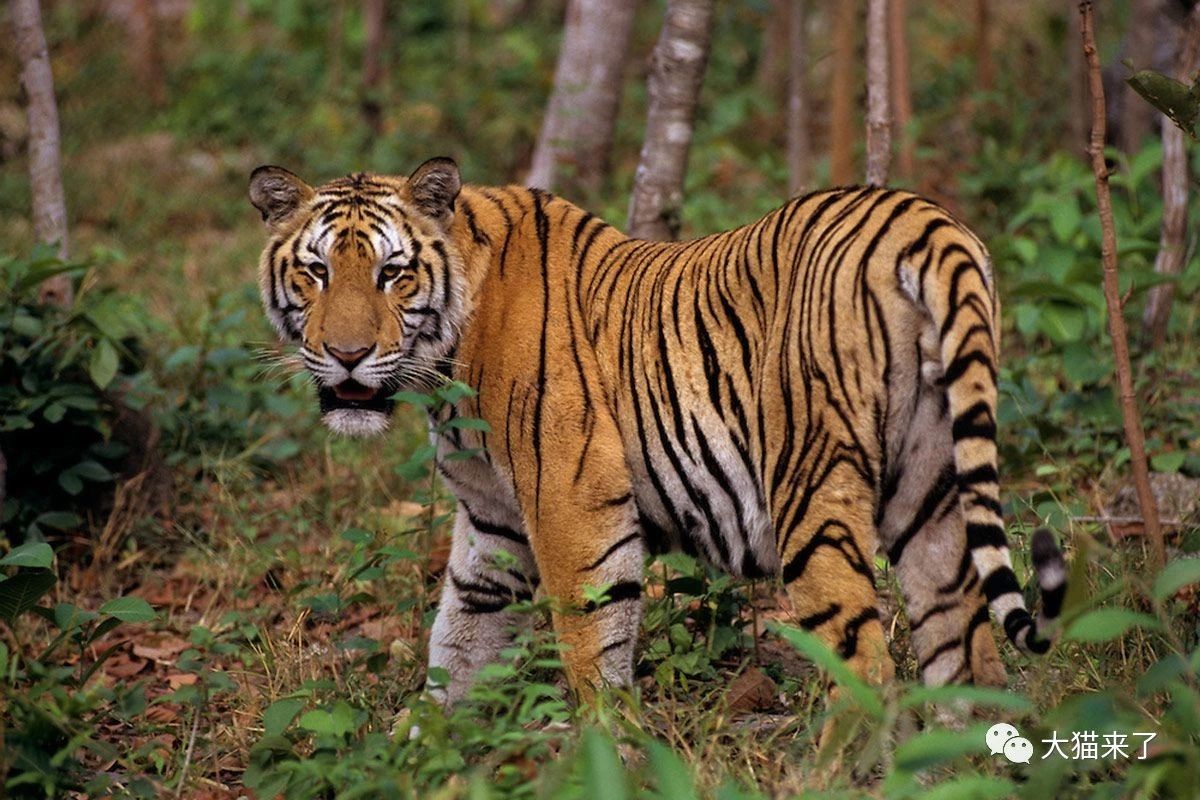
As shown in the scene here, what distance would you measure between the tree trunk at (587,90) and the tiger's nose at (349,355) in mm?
3959

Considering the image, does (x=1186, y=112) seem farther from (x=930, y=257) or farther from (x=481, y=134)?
(x=481, y=134)

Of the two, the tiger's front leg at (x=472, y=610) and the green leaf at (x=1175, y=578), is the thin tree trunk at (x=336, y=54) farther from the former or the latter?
the green leaf at (x=1175, y=578)

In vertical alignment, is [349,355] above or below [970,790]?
above

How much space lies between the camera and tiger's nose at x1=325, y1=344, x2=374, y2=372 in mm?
3752

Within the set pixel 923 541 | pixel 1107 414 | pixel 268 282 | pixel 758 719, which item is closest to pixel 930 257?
pixel 923 541

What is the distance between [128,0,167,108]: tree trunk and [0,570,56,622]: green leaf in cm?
981

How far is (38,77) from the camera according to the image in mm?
5727

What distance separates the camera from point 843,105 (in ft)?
26.5

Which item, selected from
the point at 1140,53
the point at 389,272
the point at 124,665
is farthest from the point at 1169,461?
the point at 124,665

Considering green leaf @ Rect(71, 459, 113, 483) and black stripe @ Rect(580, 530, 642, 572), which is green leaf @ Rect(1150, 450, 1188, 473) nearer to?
black stripe @ Rect(580, 530, 642, 572)

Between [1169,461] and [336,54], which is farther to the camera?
[336,54]

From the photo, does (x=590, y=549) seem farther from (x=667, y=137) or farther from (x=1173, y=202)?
(x=1173, y=202)

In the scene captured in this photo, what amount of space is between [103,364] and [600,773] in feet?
11.2

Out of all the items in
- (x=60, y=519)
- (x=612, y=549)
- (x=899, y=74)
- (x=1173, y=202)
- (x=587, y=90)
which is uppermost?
(x=899, y=74)
